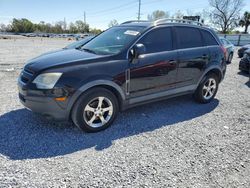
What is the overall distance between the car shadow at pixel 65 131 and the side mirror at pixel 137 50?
4.17 feet

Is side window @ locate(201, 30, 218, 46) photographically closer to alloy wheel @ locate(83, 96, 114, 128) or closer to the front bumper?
alloy wheel @ locate(83, 96, 114, 128)

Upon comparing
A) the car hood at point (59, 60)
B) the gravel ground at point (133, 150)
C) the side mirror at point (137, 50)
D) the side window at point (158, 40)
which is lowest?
the gravel ground at point (133, 150)

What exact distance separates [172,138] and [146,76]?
1196mm

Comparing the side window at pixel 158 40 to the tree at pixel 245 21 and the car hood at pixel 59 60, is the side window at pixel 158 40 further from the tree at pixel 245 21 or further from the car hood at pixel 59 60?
the tree at pixel 245 21

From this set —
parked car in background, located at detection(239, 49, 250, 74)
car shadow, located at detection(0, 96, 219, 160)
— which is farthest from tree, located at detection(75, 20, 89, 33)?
car shadow, located at detection(0, 96, 219, 160)

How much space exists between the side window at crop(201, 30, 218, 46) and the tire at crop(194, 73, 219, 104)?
740 millimetres

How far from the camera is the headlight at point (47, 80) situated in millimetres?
3118

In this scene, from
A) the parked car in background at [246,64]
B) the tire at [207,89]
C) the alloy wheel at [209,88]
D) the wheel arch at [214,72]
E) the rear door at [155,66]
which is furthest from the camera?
the parked car in background at [246,64]

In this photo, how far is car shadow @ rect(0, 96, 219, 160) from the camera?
3.02 m

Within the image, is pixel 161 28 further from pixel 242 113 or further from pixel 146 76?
pixel 242 113

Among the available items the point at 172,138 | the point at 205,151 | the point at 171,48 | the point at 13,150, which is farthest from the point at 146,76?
the point at 13,150

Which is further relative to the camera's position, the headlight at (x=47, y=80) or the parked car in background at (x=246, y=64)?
the parked car in background at (x=246, y=64)

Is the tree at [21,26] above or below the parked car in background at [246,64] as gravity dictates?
above

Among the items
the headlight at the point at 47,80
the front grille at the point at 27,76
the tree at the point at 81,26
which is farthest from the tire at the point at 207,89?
the tree at the point at 81,26
